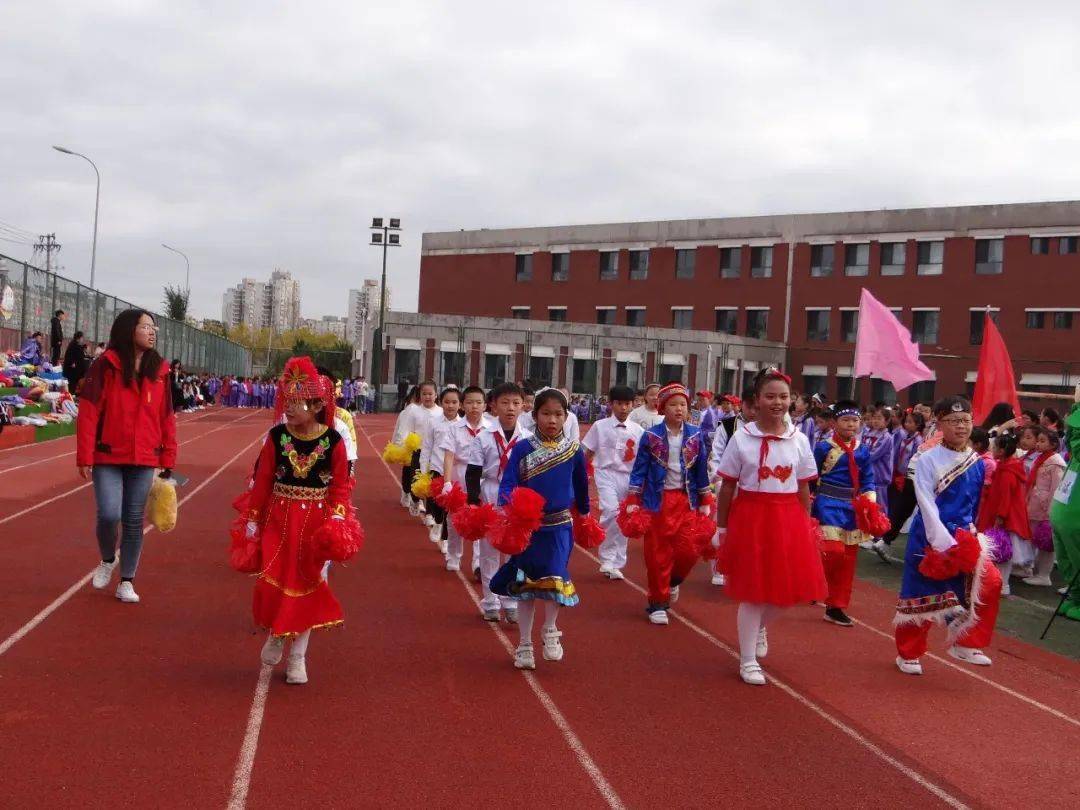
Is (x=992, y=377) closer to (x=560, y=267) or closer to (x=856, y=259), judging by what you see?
(x=856, y=259)

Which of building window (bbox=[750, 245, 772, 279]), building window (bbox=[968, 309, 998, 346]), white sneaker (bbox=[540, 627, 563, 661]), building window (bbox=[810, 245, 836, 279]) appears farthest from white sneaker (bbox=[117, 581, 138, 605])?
building window (bbox=[750, 245, 772, 279])

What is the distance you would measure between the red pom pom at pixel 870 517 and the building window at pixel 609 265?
49394 millimetres

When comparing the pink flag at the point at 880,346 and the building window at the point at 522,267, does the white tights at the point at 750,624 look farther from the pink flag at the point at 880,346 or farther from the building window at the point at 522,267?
the building window at the point at 522,267

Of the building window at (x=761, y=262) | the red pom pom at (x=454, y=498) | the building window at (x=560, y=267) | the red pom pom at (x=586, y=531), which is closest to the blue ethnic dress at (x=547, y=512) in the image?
the red pom pom at (x=586, y=531)

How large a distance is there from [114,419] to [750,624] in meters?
Answer: 4.62

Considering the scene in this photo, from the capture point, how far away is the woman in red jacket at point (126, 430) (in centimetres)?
732

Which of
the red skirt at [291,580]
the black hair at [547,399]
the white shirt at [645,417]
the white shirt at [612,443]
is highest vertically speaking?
the black hair at [547,399]

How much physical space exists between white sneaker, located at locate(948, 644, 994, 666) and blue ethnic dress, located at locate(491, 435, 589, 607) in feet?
9.23

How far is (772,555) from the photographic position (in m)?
6.38

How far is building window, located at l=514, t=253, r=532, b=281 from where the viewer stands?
59.8 metres

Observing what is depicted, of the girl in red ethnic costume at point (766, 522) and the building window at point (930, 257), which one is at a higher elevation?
the building window at point (930, 257)

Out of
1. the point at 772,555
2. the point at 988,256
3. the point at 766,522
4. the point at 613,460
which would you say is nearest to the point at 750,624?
the point at 772,555

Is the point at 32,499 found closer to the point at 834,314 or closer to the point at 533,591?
the point at 533,591

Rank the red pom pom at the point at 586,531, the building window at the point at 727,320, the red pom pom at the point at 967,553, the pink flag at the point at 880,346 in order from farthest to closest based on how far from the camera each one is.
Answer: the building window at the point at 727,320 < the pink flag at the point at 880,346 < the red pom pom at the point at 586,531 < the red pom pom at the point at 967,553
